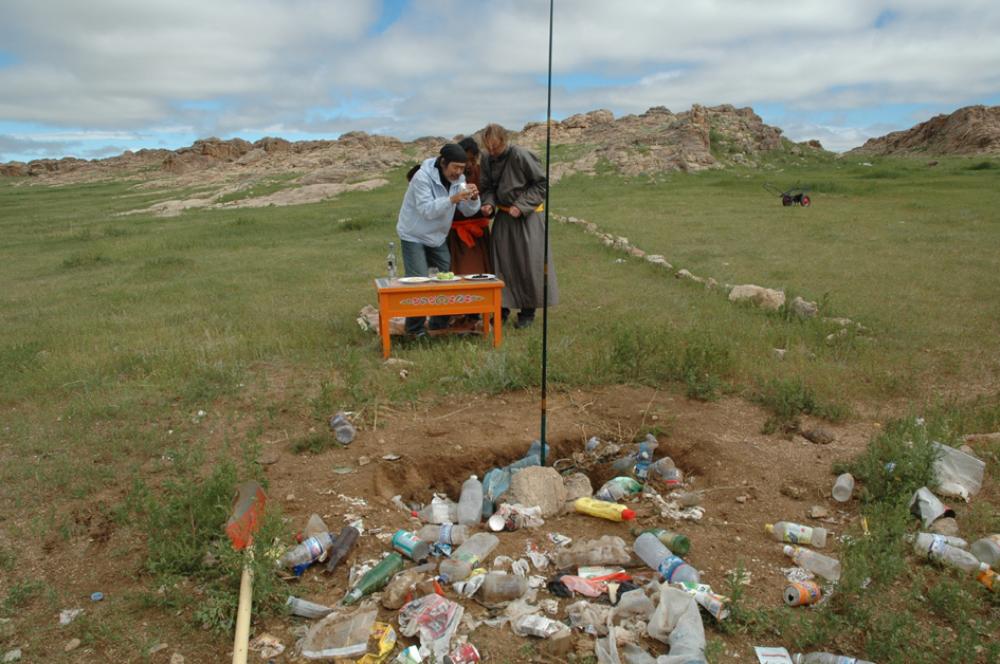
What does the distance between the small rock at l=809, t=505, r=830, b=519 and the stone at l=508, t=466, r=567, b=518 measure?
119cm

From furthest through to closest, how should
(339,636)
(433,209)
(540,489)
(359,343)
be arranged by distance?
(359,343)
(433,209)
(540,489)
(339,636)

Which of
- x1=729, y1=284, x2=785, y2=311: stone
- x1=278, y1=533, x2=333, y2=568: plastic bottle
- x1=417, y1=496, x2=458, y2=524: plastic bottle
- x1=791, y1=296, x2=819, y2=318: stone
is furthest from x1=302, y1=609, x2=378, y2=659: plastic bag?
x1=729, y1=284, x2=785, y2=311: stone

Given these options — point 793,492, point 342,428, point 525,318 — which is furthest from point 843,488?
point 525,318

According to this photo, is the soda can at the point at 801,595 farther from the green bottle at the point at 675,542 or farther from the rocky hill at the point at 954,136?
the rocky hill at the point at 954,136

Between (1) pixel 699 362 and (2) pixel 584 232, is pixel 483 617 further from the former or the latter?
(2) pixel 584 232

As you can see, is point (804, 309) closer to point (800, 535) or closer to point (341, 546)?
point (800, 535)

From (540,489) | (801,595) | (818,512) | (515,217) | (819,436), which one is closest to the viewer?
(801,595)

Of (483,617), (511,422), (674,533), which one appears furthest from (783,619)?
(511,422)

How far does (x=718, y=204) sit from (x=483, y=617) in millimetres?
16834

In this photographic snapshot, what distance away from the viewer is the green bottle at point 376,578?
2.82 meters

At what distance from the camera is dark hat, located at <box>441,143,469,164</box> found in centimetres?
594

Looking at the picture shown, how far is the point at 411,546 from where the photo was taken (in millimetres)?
3123

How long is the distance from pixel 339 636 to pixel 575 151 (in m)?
32.8

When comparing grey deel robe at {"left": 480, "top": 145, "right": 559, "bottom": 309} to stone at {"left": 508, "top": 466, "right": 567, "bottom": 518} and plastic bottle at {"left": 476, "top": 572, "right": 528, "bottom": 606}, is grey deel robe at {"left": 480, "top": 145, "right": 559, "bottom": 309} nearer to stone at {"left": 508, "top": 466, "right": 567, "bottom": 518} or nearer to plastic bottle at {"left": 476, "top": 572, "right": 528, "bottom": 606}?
stone at {"left": 508, "top": 466, "right": 567, "bottom": 518}
